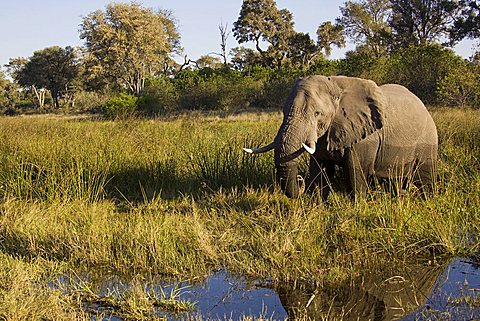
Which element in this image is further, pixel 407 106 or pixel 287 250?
pixel 407 106

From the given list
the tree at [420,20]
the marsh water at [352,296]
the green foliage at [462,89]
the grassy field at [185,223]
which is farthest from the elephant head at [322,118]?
the tree at [420,20]

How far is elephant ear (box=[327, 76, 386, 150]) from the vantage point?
6.60 m

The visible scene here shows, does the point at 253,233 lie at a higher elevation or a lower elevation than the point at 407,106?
lower

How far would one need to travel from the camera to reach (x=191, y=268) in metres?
5.15

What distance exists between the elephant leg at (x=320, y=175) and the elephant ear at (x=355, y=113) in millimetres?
539

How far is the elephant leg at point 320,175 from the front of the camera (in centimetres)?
706

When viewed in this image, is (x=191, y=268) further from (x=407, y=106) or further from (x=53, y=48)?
(x=53, y=48)

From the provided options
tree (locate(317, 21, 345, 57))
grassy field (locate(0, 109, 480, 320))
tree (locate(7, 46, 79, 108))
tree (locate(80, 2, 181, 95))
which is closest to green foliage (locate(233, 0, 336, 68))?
tree (locate(317, 21, 345, 57))

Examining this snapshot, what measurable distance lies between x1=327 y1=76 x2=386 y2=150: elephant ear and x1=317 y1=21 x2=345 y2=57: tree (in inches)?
1488

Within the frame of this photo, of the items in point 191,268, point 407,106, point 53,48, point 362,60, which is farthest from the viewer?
point 53,48

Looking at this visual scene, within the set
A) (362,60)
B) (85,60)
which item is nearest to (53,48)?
(85,60)

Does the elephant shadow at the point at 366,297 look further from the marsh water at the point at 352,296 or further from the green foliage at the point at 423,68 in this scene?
the green foliage at the point at 423,68

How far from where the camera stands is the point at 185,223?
612cm

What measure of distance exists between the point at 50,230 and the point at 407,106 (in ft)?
15.5
